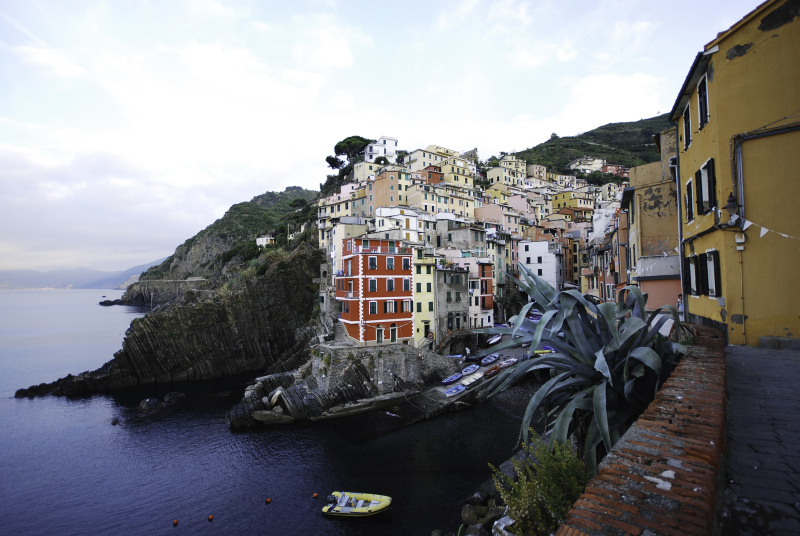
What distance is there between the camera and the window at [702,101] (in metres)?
9.85

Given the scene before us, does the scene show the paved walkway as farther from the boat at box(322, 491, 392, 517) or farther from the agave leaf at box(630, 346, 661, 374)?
the boat at box(322, 491, 392, 517)

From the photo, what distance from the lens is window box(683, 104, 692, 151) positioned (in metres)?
11.3

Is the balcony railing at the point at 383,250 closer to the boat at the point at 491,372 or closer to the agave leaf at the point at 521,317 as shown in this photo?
the boat at the point at 491,372

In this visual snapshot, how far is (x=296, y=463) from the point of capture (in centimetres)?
2728

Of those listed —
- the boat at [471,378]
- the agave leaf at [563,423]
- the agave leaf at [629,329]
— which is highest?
the agave leaf at [629,329]

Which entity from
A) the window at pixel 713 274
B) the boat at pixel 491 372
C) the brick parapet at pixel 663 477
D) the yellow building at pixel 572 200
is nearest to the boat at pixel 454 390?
the boat at pixel 491 372

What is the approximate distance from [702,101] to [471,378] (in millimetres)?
30940

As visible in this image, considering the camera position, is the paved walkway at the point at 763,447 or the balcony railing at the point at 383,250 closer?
the paved walkway at the point at 763,447

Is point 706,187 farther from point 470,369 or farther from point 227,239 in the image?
point 227,239

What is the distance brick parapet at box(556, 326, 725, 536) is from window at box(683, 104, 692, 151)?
928cm

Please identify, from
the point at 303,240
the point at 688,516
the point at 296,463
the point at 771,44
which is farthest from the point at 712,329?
the point at 303,240

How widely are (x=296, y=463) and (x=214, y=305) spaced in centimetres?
3476

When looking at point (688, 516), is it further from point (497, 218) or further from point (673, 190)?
point (497, 218)

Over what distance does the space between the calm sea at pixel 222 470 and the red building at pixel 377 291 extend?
28.4 ft
